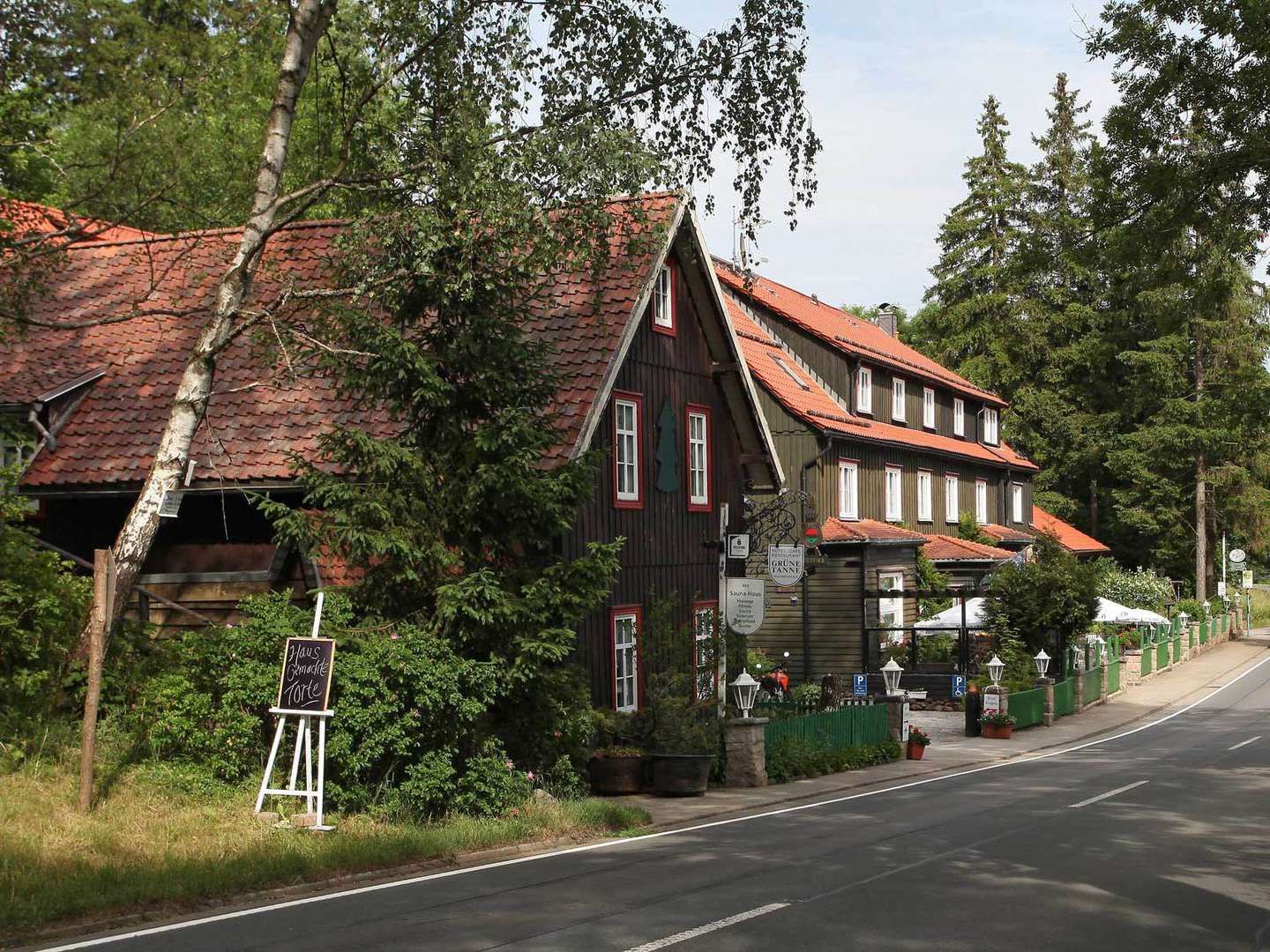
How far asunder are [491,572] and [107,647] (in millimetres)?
4347

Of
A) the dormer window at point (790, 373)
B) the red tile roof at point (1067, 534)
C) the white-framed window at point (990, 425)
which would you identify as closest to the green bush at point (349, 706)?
the dormer window at point (790, 373)

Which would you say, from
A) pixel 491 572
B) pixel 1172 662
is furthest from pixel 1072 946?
pixel 1172 662

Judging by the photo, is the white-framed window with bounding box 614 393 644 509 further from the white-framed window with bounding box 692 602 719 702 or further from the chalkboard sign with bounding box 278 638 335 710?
the chalkboard sign with bounding box 278 638 335 710

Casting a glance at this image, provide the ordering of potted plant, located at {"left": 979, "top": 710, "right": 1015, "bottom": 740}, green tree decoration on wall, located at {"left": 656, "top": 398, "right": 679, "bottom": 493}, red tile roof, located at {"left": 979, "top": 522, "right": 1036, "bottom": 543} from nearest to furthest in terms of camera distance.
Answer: green tree decoration on wall, located at {"left": 656, "top": 398, "right": 679, "bottom": 493}, potted plant, located at {"left": 979, "top": 710, "right": 1015, "bottom": 740}, red tile roof, located at {"left": 979, "top": 522, "right": 1036, "bottom": 543}

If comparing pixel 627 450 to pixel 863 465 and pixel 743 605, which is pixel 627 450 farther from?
pixel 863 465

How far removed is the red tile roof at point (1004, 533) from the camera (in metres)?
51.8

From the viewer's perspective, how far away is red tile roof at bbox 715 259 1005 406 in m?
43.8

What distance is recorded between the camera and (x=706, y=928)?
989 centimetres

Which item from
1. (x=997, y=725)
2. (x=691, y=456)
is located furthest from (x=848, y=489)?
(x=691, y=456)

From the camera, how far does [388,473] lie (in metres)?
15.8

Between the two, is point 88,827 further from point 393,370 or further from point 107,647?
point 393,370

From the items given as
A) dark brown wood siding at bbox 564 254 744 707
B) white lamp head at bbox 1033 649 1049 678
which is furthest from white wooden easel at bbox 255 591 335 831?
white lamp head at bbox 1033 649 1049 678

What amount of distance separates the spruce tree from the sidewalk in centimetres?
1965

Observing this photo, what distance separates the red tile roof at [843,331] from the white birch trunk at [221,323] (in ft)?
84.3
